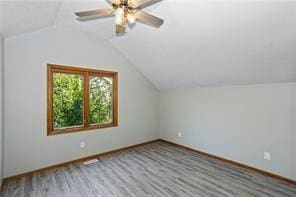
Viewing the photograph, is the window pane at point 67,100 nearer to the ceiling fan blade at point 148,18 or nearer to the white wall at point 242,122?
the ceiling fan blade at point 148,18

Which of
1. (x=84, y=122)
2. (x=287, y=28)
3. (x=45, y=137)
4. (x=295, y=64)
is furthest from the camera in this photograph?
(x=84, y=122)

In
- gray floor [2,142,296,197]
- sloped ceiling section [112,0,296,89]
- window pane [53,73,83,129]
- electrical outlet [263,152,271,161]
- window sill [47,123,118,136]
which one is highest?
sloped ceiling section [112,0,296,89]

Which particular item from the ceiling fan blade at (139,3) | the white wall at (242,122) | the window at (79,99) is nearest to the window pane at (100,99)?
the window at (79,99)

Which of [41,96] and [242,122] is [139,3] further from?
[242,122]

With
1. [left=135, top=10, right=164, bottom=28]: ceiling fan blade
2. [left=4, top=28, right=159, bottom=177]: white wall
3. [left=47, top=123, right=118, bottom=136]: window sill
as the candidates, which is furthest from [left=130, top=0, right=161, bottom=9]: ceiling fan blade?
[left=47, top=123, right=118, bottom=136]: window sill

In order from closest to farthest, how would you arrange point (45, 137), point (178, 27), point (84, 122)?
point (178, 27)
point (45, 137)
point (84, 122)

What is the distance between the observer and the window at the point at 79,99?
10.7ft

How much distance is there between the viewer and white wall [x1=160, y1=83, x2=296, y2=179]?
8.87 ft

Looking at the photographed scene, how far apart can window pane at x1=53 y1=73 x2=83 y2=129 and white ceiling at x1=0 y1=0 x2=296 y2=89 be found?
3.36ft

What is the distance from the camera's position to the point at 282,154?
2.73m

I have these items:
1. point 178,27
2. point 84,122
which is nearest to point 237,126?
point 178,27

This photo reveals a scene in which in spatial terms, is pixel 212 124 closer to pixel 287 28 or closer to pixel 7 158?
pixel 287 28

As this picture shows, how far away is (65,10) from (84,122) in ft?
7.16

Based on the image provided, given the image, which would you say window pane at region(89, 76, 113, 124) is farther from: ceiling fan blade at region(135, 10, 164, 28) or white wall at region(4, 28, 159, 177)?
ceiling fan blade at region(135, 10, 164, 28)
